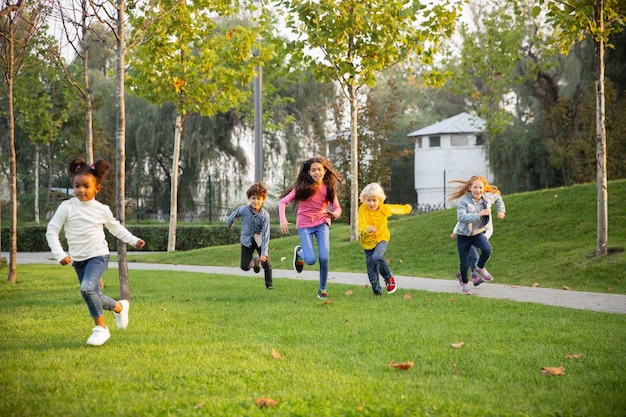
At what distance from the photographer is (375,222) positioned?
33.2 ft

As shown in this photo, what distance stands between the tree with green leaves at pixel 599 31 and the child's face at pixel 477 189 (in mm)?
3342

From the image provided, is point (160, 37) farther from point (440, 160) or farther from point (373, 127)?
point (440, 160)

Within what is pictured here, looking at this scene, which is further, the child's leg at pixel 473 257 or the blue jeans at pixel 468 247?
the child's leg at pixel 473 257

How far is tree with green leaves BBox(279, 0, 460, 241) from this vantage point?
17.0 m

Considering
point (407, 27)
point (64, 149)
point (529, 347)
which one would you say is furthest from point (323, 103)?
point (529, 347)

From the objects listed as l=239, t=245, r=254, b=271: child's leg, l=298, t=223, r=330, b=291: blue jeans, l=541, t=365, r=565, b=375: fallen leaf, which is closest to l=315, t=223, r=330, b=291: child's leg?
l=298, t=223, r=330, b=291: blue jeans

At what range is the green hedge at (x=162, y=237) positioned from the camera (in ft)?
82.7

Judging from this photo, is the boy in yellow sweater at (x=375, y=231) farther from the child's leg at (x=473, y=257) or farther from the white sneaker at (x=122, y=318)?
the white sneaker at (x=122, y=318)

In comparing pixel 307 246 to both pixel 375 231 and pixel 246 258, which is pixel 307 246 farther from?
pixel 246 258

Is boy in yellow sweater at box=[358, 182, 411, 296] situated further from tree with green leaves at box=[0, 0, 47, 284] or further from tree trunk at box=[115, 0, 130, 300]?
tree with green leaves at box=[0, 0, 47, 284]

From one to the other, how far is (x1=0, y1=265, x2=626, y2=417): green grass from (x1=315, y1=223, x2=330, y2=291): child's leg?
2.26 feet

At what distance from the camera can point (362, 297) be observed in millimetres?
9867

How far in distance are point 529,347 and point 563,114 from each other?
949 inches

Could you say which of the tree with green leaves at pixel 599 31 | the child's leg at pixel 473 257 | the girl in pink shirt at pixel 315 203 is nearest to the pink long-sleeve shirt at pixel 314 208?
the girl in pink shirt at pixel 315 203
